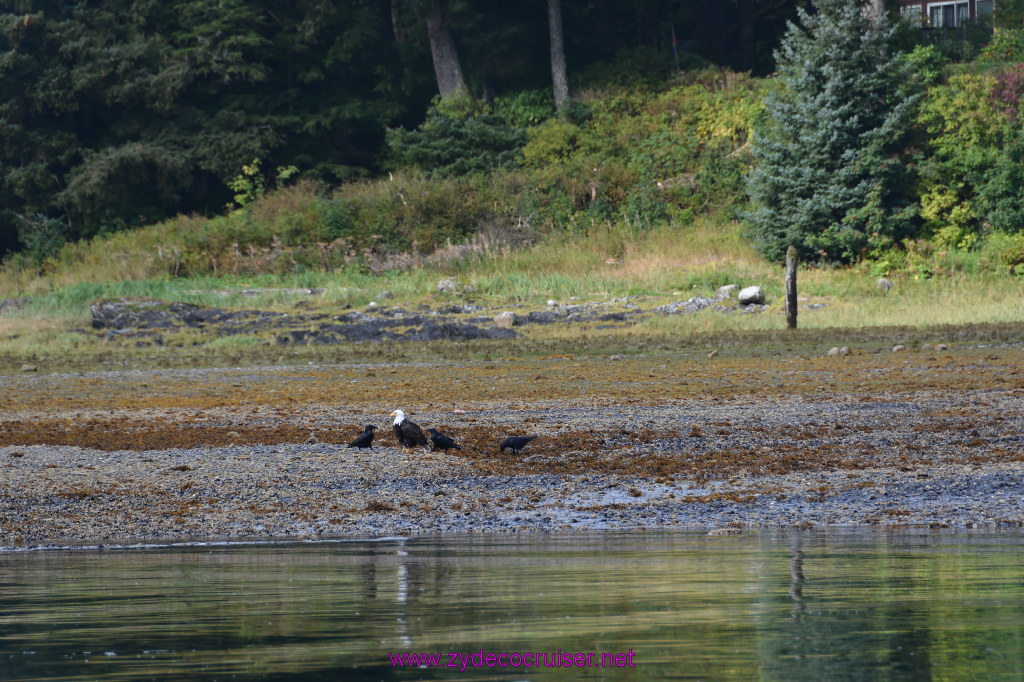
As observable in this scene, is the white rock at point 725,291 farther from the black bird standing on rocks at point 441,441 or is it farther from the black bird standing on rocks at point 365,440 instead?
the black bird standing on rocks at point 441,441

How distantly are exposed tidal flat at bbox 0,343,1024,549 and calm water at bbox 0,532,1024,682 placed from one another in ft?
4.10

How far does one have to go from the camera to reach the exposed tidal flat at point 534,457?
9844mm

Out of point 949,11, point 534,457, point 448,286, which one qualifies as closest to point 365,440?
point 534,457

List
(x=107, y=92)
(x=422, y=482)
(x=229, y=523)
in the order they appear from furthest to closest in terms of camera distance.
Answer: (x=107, y=92), (x=422, y=482), (x=229, y=523)

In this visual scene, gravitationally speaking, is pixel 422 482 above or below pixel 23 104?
below

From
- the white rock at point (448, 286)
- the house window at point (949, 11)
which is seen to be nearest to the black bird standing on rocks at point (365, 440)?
the white rock at point (448, 286)

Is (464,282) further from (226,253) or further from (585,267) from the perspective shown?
(226,253)

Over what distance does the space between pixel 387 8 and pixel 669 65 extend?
484 inches

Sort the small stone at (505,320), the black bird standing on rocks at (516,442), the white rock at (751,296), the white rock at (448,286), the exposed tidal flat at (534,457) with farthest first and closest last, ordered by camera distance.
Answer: the white rock at (448,286) → the small stone at (505,320) → the white rock at (751,296) → the black bird standing on rocks at (516,442) → the exposed tidal flat at (534,457)

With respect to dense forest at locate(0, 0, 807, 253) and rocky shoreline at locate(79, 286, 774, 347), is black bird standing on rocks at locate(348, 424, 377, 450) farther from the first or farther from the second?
dense forest at locate(0, 0, 807, 253)

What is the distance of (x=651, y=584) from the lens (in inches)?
260

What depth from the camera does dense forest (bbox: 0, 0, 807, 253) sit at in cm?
4450

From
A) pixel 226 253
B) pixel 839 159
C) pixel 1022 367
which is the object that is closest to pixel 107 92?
pixel 226 253

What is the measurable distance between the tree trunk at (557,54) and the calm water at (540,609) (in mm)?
37493
